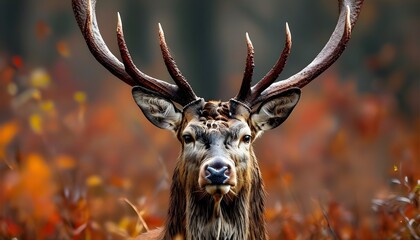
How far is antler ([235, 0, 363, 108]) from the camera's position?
8495 mm

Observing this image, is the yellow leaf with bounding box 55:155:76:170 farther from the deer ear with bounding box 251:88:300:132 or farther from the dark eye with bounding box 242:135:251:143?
the dark eye with bounding box 242:135:251:143

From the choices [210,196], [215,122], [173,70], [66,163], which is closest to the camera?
[210,196]

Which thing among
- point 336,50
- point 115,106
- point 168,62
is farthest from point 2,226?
point 115,106

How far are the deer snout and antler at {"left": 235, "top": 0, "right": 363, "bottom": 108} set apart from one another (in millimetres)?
763

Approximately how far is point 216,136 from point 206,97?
43.2 ft

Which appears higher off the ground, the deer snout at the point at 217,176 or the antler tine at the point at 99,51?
the antler tine at the point at 99,51

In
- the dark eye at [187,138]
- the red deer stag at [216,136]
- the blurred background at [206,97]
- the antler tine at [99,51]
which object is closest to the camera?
the red deer stag at [216,136]

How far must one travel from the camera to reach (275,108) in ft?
28.6

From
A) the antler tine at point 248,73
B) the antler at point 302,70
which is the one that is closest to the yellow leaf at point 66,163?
the antler at point 302,70

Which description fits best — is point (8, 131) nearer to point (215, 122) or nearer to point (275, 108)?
point (275, 108)

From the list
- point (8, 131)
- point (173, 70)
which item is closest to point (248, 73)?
point (173, 70)

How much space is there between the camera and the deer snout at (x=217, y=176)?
7820 mm

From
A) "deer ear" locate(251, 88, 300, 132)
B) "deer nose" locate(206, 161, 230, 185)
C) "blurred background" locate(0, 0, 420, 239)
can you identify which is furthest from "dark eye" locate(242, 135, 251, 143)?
Result: "blurred background" locate(0, 0, 420, 239)

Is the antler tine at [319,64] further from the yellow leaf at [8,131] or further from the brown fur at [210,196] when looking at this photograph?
the yellow leaf at [8,131]
